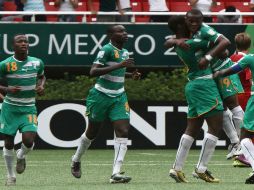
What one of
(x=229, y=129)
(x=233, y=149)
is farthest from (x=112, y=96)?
(x=233, y=149)

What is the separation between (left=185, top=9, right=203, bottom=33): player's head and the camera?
12.8 meters

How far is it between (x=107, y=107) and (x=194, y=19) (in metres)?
1.94

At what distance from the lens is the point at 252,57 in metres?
12.8

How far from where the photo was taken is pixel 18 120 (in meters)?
13.8

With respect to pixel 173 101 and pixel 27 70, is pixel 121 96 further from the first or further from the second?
pixel 173 101

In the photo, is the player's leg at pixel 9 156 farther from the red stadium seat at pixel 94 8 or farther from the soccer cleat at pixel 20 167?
the red stadium seat at pixel 94 8

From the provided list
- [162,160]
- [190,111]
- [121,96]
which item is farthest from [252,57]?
[162,160]

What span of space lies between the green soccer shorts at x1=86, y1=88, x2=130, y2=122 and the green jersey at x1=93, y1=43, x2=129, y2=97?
0.07m

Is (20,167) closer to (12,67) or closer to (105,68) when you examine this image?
(12,67)

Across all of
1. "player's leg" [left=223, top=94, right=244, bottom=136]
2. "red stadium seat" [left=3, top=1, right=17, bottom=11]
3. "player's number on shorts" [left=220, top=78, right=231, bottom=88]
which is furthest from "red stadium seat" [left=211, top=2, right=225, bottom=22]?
"player's number on shorts" [left=220, top=78, right=231, bottom=88]

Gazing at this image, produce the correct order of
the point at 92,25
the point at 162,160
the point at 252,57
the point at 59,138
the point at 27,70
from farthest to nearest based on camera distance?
the point at 92,25 → the point at 59,138 → the point at 162,160 → the point at 27,70 → the point at 252,57

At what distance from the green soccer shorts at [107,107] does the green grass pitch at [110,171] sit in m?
0.85

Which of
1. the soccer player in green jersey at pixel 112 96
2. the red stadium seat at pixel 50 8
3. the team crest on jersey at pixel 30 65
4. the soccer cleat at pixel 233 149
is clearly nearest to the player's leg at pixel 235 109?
the soccer cleat at pixel 233 149

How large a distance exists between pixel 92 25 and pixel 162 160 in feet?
16.3
